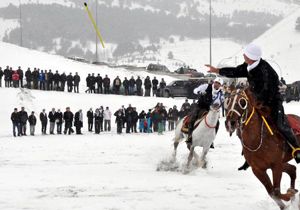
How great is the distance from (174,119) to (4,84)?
54.0 ft

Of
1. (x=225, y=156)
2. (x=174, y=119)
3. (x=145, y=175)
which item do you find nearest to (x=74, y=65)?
(x=174, y=119)

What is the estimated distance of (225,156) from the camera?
70.1 feet

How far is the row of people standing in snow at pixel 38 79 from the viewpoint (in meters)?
41.7

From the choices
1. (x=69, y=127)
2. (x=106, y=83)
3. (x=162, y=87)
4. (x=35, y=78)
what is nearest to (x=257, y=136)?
(x=69, y=127)

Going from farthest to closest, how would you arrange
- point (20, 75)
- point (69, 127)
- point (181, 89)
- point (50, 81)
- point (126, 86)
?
point (181, 89)
point (126, 86)
point (50, 81)
point (20, 75)
point (69, 127)

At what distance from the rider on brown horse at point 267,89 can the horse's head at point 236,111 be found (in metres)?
0.27

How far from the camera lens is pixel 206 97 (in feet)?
55.6

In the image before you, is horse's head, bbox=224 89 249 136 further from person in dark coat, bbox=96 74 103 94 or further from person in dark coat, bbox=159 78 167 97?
person in dark coat, bbox=159 78 167 97

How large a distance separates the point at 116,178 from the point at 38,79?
28.1 m

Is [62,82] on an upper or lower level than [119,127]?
upper

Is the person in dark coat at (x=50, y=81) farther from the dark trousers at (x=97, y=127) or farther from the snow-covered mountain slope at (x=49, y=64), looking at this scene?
the snow-covered mountain slope at (x=49, y=64)

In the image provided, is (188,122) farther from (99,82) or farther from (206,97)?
(99,82)

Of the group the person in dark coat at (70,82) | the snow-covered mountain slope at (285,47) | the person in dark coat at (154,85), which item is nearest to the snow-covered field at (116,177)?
the person in dark coat at (70,82)

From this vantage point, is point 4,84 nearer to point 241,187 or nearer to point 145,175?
point 145,175
